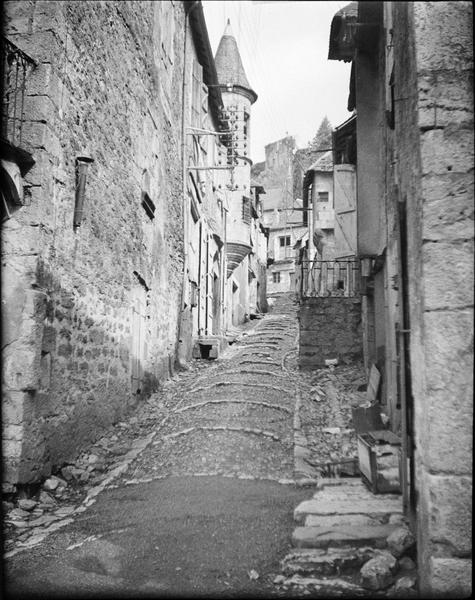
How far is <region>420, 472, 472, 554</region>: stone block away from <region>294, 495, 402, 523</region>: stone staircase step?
4.24 ft

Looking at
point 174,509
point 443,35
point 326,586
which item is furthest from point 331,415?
point 443,35

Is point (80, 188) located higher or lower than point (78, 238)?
higher

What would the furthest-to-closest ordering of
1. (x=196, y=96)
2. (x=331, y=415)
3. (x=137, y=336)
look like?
(x=196, y=96) → (x=137, y=336) → (x=331, y=415)

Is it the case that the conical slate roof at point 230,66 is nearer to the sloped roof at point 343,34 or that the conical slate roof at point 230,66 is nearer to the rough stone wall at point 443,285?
the sloped roof at point 343,34

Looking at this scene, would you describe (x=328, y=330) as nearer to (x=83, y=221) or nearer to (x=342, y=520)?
(x=83, y=221)

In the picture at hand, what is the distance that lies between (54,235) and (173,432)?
3230mm

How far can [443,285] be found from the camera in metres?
2.49

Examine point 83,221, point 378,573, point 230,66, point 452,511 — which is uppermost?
point 230,66

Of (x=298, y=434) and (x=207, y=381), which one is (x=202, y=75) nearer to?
(x=207, y=381)

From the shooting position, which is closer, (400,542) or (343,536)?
(400,542)

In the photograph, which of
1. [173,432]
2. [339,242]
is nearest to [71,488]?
[173,432]

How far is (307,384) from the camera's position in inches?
392

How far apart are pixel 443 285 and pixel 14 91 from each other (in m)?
4.39

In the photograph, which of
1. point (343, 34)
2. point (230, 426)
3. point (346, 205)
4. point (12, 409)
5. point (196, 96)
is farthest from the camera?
point (196, 96)
